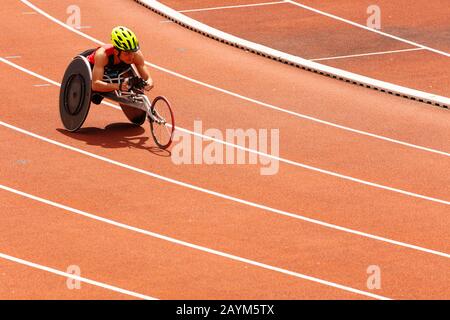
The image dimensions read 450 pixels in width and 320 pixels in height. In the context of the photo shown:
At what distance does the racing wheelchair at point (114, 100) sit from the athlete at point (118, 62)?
0.06m

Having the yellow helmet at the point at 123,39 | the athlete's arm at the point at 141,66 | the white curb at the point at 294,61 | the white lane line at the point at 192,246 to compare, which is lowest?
the white lane line at the point at 192,246

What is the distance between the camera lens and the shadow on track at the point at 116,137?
17.6m

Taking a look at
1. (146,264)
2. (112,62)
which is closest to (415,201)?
(146,264)

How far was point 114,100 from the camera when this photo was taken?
17938 millimetres

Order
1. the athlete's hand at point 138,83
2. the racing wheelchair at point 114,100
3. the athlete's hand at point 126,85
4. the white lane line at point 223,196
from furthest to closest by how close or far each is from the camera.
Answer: the athlete's hand at point 126,85 → the athlete's hand at point 138,83 → the racing wheelchair at point 114,100 → the white lane line at point 223,196

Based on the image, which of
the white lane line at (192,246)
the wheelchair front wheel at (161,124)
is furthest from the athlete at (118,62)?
the white lane line at (192,246)

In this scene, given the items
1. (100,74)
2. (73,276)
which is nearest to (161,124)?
(100,74)

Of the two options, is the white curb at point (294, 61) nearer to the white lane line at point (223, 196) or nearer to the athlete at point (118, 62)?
the athlete at point (118, 62)

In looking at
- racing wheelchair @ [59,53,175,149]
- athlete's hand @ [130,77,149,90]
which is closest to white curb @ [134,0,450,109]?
racing wheelchair @ [59,53,175,149]

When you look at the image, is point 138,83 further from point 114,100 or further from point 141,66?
point 114,100

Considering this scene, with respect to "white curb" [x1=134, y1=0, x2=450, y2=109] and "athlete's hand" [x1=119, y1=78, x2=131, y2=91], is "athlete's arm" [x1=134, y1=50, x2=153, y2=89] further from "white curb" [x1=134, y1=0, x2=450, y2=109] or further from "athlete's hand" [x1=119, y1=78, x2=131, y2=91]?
"white curb" [x1=134, y1=0, x2=450, y2=109]

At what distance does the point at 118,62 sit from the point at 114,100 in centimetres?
59
